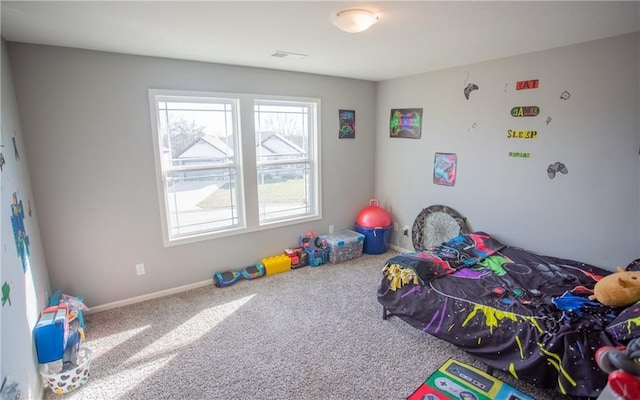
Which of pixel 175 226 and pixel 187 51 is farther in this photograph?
pixel 175 226

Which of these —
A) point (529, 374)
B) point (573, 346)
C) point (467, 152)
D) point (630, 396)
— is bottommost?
point (529, 374)

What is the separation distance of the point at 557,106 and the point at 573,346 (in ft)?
6.47

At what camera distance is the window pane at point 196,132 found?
3.18 metres

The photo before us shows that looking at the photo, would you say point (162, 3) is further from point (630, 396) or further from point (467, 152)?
point (467, 152)

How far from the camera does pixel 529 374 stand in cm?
189

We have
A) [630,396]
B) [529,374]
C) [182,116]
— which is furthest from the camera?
[182,116]

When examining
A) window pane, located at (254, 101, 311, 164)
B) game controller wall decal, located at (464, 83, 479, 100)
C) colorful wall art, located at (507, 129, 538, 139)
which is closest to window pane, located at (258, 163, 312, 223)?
window pane, located at (254, 101, 311, 164)

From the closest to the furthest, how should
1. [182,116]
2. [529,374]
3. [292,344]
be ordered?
[529,374], [292,344], [182,116]

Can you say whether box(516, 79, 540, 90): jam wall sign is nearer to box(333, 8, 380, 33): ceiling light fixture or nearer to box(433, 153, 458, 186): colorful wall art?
box(433, 153, 458, 186): colorful wall art

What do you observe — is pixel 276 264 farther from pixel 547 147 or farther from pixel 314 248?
pixel 547 147

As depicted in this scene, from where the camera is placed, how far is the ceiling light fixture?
6.01ft

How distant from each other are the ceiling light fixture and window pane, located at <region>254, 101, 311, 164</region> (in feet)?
6.10

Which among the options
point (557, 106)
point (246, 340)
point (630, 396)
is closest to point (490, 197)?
point (557, 106)

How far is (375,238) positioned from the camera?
13.8ft
